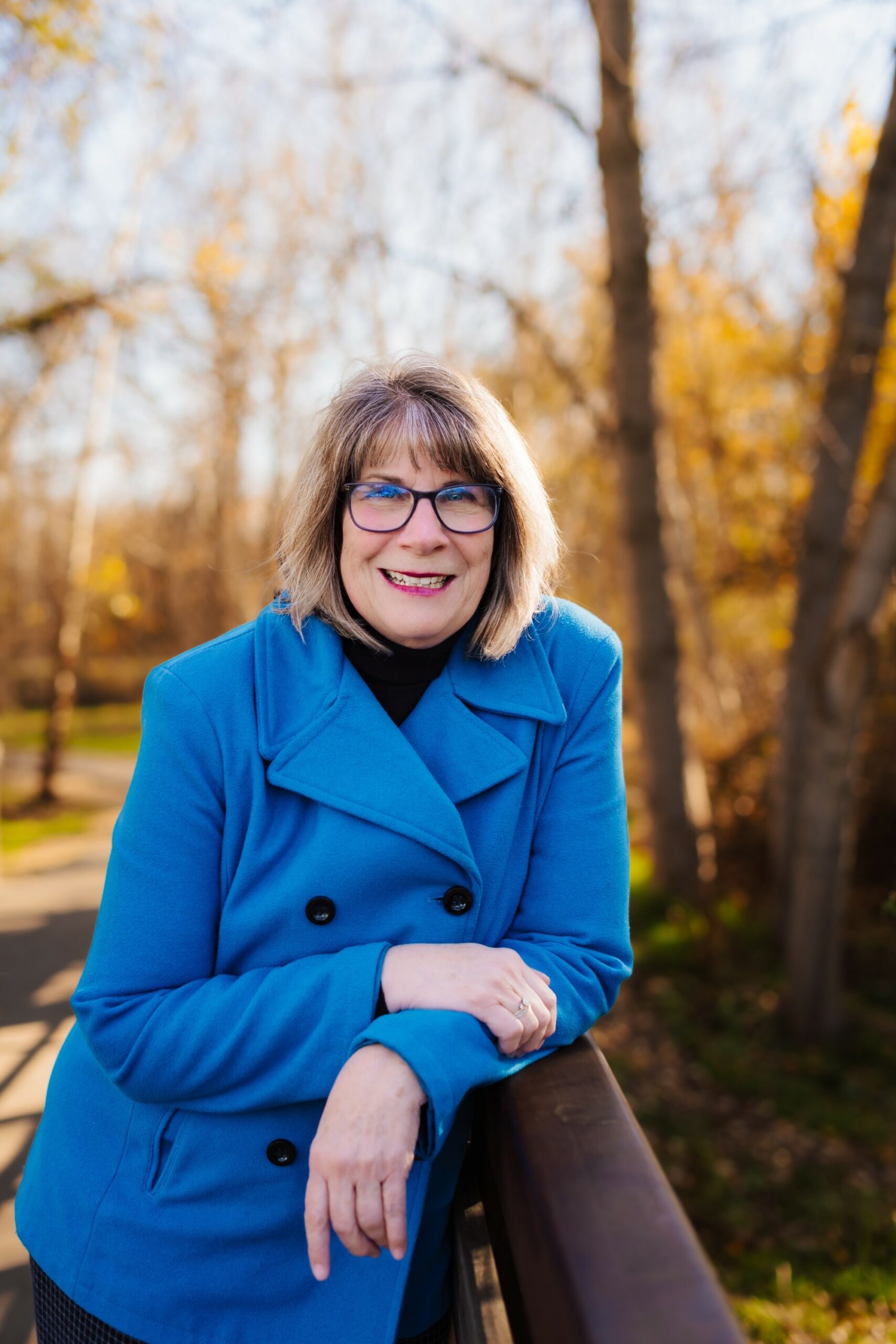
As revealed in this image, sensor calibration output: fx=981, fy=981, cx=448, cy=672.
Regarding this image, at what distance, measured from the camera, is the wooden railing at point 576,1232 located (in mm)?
881

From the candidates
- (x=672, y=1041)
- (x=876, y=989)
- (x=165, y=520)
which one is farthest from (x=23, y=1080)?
(x=165, y=520)

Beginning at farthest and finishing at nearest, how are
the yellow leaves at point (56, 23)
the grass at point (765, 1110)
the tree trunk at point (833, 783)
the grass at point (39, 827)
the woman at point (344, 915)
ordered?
the grass at point (39, 827) → the yellow leaves at point (56, 23) → the tree trunk at point (833, 783) → the grass at point (765, 1110) → the woman at point (344, 915)

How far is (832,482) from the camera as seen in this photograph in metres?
6.31

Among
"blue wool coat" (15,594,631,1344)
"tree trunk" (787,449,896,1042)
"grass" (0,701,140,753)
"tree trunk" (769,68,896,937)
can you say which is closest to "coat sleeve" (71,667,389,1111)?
"blue wool coat" (15,594,631,1344)

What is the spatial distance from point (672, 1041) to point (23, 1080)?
3.78 meters

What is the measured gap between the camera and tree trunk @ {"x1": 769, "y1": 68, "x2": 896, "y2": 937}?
5645 millimetres

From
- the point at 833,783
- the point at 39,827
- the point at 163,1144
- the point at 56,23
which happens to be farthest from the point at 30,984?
the point at 39,827

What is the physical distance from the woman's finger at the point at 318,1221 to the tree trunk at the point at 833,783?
4.46m

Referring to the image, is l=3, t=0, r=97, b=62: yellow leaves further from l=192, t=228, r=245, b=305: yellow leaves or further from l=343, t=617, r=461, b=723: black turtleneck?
l=343, t=617, r=461, b=723: black turtleneck

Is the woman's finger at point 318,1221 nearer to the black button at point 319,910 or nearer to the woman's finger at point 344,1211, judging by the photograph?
the woman's finger at point 344,1211

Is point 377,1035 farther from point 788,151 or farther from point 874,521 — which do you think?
point 788,151

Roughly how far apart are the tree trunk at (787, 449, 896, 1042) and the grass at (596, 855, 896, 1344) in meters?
0.32

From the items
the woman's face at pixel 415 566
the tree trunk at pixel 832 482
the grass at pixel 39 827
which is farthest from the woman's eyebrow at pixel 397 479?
the grass at pixel 39 827

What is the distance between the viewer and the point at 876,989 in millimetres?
6590
